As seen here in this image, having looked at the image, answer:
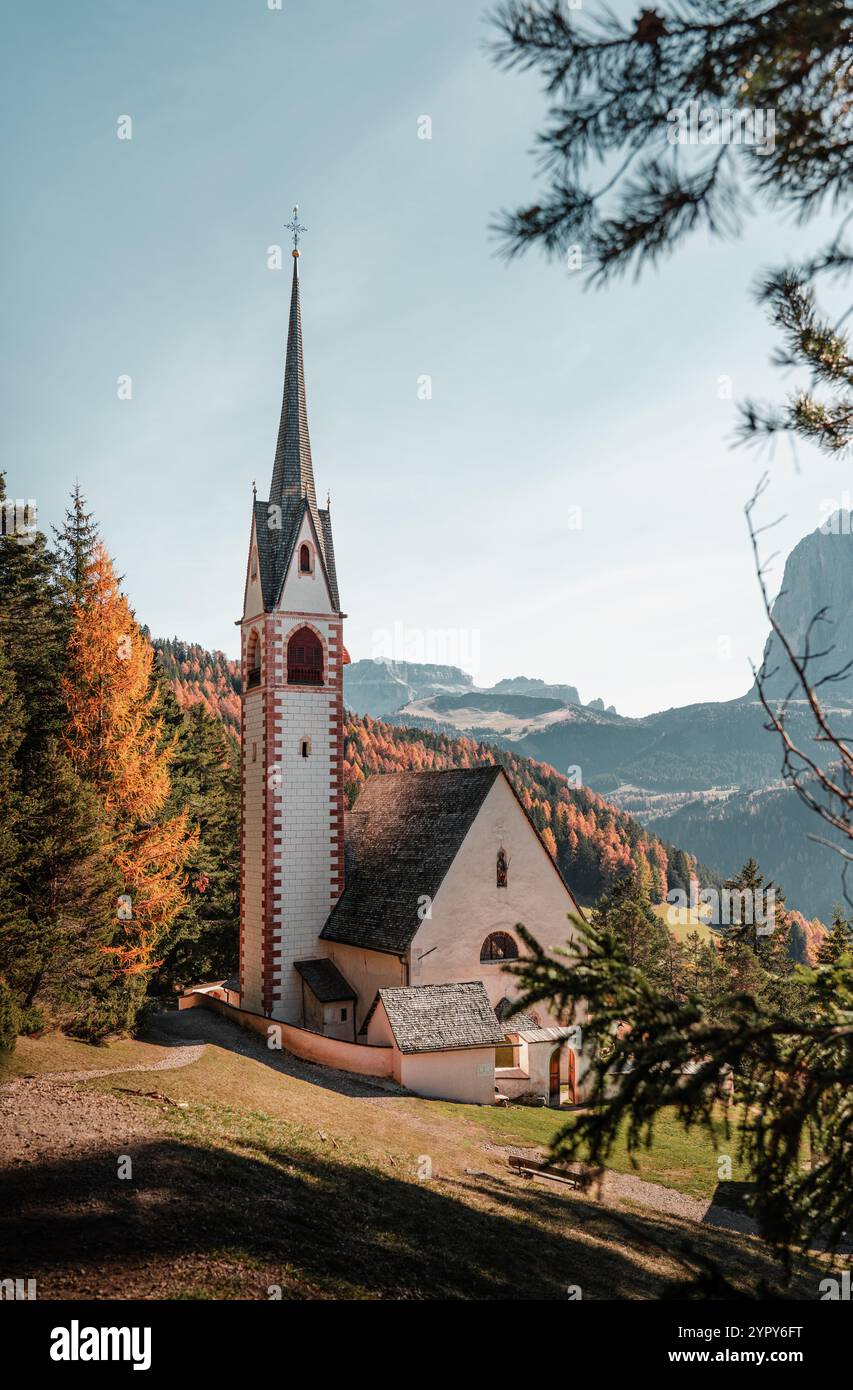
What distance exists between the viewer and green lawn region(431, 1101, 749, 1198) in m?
19.3

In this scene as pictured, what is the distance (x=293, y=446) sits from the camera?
31781 mm

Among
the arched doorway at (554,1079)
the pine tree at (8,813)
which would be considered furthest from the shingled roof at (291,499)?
the arched doorway at (554,1079)

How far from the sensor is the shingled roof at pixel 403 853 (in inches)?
1024

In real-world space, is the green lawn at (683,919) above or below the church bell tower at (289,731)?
below

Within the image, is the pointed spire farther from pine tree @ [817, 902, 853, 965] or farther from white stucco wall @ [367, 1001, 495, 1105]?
pine tree @ [817, 902, 853, 965]

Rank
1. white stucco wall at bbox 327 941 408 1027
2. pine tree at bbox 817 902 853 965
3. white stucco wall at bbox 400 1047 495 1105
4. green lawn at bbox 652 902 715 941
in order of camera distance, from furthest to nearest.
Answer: green lawn at bbox 652 902 715 941 < pine tree at bbox 817 902 853 965 < white stucco wall at bbox 327 941 408 1027 < white stucco wall at bbox 400 1047 495 1105

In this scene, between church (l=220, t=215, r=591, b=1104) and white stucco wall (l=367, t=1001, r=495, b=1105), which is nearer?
white stucco wall (l=367, t=1001, r=495, b=1105)

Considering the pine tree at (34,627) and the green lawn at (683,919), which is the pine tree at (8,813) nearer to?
the pine tree at (34,627)

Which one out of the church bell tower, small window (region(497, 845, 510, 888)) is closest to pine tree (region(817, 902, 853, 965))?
small window (region(497, 845, 510, 888))

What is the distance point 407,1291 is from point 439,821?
1843cm

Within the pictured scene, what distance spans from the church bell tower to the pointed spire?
0.14 ft

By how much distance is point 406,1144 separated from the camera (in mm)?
17703

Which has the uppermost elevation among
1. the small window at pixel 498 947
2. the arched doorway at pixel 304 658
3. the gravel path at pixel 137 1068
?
the arched doorway at pixel 304 658

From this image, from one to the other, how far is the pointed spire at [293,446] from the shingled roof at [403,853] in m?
11.3
